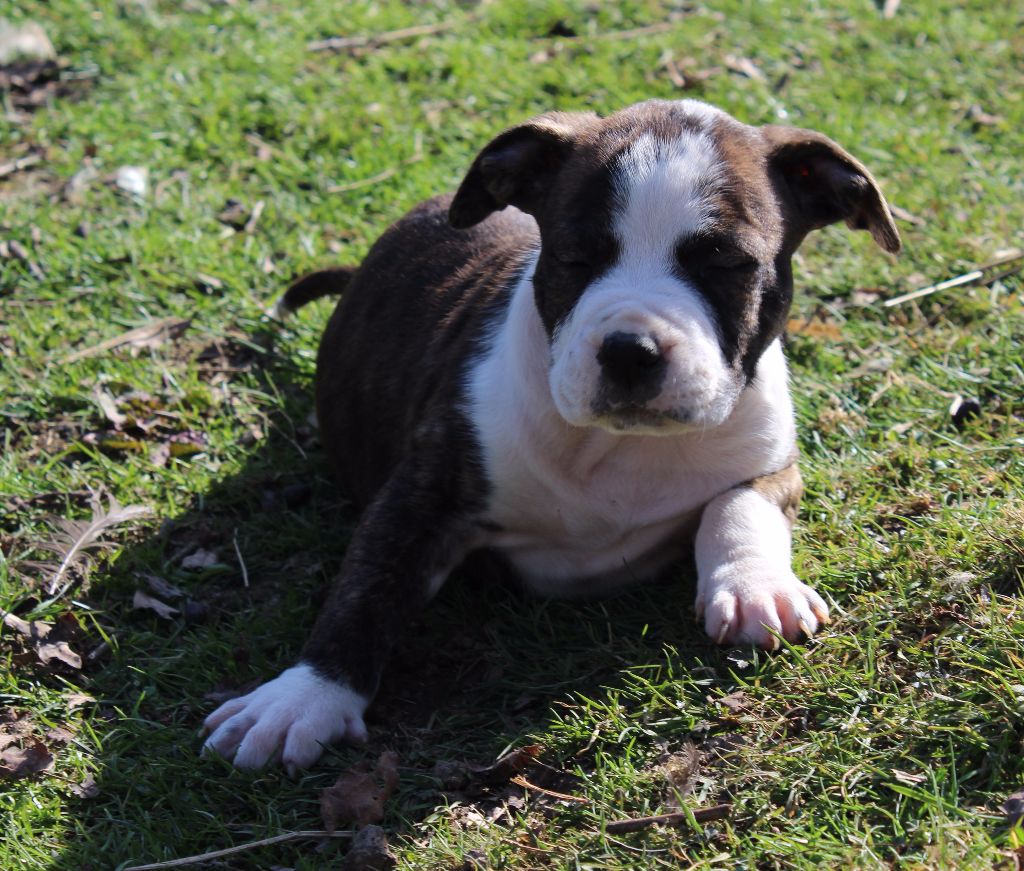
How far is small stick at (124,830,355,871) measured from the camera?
354 centimetres

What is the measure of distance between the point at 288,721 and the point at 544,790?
2.59 ft

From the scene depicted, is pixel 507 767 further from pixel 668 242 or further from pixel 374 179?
pixel 374 179

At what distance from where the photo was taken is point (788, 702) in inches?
148

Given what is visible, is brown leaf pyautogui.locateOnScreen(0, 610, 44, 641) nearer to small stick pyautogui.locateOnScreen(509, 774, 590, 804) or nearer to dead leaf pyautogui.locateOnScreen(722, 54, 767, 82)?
small stick pyautogui.locateOnScreen(509, 774, 590, 804)

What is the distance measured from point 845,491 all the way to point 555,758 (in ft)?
5.61

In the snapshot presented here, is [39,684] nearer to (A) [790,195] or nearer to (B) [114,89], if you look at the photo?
A: (A) [790,195]

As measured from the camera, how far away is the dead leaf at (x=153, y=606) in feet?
15.4

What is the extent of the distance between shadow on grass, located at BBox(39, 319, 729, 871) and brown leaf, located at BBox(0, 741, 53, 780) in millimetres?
155

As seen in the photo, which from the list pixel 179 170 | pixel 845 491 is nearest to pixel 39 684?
pixel 845 491

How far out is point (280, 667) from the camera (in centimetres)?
441

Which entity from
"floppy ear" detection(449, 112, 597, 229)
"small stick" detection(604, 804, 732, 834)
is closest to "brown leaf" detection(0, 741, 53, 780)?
"small stick" detection(604, 804, 732, 834)

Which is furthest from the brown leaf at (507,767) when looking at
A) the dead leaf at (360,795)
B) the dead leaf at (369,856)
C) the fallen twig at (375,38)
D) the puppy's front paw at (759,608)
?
the fallen twig at (375,38)

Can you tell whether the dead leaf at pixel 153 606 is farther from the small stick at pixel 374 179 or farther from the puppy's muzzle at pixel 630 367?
the small stick at pixel 374 179

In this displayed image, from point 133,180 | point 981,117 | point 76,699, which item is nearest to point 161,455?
point 76,699
